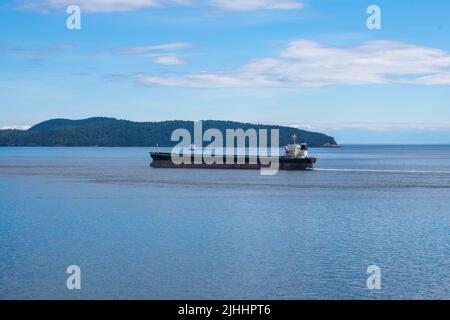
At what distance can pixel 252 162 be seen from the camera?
121375 mm

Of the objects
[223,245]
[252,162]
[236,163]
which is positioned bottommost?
[223,245]

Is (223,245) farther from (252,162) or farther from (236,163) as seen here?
(252,162)

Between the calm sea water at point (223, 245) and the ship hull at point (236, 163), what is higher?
the ship hull at point (236, 163)

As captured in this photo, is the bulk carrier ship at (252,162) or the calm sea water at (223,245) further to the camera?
the bulk carrier ship at (252,162)

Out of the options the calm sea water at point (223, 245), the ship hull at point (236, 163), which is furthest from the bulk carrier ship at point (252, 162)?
the calm sea water at point (223, 245)

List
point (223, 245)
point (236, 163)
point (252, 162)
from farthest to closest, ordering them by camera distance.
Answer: point (252, 162) < point (236, 163) < point (223, 245)

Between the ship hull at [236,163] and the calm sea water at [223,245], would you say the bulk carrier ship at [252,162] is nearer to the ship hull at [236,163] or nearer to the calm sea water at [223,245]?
the ship hull at [236,163]

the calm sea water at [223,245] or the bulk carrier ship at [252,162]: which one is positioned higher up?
the bulk carrier ship at [252,162]

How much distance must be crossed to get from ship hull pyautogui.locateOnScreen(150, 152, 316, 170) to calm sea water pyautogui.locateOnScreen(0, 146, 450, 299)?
1809 inches

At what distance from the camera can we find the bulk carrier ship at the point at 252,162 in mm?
109562

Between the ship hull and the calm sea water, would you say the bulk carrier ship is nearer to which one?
the ship hull

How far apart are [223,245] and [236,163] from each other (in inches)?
3436

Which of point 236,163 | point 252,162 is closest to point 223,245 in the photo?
point 236,163
